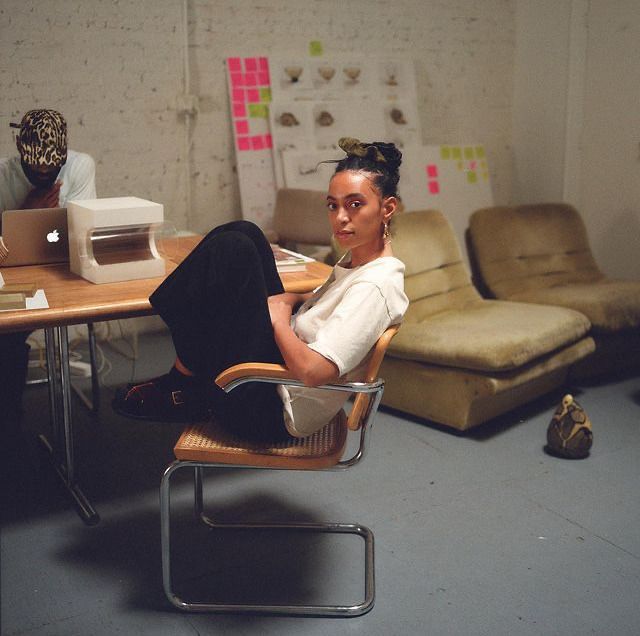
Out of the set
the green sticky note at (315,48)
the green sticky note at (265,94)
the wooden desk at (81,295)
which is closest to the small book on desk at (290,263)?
the wooden desk at (81,295)

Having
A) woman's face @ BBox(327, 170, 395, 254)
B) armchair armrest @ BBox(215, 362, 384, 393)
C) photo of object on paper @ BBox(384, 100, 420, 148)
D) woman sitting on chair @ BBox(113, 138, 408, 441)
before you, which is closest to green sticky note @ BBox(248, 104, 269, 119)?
photo of object on paper @ BBox(384, 100, 420, 148)

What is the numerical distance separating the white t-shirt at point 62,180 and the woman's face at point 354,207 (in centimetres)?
150

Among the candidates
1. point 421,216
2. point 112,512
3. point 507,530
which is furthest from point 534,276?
point 112,512

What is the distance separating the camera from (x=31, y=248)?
250cm

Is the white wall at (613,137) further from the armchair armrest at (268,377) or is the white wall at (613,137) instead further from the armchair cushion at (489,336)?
the armchair armrest at (268,377)

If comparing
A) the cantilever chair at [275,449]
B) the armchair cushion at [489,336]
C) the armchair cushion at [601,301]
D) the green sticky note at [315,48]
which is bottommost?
the armchair cushion at [601,301]

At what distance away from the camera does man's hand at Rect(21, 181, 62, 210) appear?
2797mm

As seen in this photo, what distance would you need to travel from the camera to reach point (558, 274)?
13.9ft

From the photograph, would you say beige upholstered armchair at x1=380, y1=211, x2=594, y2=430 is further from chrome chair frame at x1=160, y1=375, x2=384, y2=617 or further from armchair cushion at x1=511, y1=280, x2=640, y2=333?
chrome chair frame at x1=160, y1=375, x2=384, y2=617

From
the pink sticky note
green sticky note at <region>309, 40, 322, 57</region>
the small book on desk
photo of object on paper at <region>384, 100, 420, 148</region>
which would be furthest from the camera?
photo of object on paper at <region>384, 100, 420, 148</region>

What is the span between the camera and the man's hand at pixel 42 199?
2.80 metres

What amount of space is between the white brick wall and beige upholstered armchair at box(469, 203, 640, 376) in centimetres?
135

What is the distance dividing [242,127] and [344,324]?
301 cm

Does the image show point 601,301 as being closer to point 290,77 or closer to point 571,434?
point 571,434
